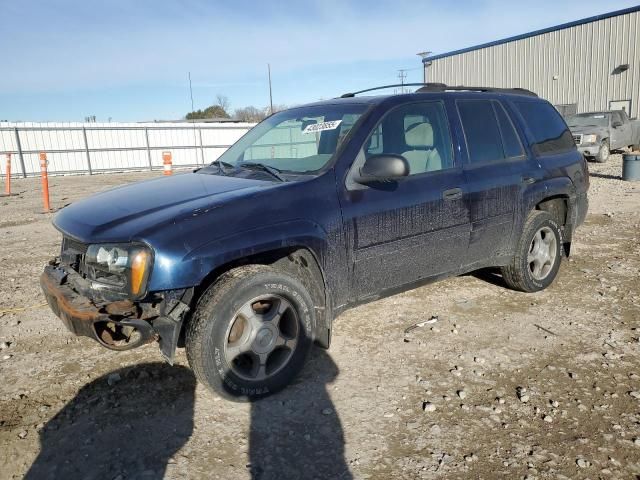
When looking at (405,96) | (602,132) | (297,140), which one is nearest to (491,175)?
(405,96)

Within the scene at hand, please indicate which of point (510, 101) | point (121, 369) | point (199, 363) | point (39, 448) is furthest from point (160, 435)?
point (510, 101)

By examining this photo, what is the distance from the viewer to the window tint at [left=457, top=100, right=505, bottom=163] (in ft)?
13.6

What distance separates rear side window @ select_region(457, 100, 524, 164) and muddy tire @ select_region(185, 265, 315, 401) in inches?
78.9

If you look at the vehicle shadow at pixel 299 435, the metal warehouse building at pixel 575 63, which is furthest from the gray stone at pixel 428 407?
the metal warehouse building at pixel 575 63

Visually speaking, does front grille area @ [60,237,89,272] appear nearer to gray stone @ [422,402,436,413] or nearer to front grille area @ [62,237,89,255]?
front grille area @ [62,237,89,255]

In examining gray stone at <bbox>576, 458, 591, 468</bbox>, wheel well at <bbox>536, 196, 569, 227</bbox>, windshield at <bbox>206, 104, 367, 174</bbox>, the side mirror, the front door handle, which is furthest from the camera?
wheel well at <bbox>536, 196, 569, 227</bbox>

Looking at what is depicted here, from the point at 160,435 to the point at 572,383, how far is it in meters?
2.54

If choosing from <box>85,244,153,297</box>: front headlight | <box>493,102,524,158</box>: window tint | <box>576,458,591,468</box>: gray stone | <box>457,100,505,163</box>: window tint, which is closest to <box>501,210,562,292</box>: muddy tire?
<box>493,102,524,158</box>: window tint

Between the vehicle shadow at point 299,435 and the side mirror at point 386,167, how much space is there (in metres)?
1.38

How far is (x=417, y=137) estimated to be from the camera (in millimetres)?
3893

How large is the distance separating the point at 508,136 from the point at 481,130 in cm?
39

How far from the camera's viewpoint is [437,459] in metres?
2.56

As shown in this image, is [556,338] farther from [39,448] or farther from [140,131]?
[140,131]

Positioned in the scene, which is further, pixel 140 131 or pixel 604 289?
pixel 140 131
